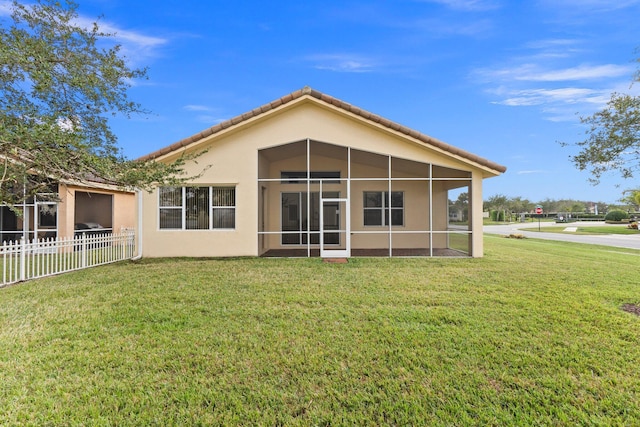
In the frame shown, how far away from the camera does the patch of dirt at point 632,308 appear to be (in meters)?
5.87

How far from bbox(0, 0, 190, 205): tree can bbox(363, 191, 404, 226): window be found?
8.50m

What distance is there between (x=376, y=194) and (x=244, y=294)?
9.43 m

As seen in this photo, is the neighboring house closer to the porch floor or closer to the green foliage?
the porch floor

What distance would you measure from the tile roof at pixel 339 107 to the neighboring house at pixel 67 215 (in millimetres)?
4641

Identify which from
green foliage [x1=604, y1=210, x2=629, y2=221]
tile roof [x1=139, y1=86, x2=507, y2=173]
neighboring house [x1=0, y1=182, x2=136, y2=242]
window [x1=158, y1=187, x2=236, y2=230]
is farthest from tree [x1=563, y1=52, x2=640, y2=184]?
green foliage [x1=604, y1=210, x2=629, y2=221]

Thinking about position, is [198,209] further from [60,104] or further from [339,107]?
[339,107]

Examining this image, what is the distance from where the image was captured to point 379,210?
49.1ft

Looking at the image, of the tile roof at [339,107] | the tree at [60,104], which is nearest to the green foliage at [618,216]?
the tile roof at [339,107]

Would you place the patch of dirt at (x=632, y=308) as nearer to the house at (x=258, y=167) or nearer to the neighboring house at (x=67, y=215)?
the house at (x=258, y=167)

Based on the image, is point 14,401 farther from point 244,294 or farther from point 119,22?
point 119,22

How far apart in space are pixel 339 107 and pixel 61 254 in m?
9.70

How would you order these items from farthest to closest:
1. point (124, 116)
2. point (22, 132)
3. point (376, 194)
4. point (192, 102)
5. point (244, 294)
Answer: point (192, 102)
point (376, 194)
point (124, 116)
point (244, 294)
point (22, 132)

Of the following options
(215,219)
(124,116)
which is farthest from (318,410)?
(124,116)

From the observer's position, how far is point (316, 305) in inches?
239
